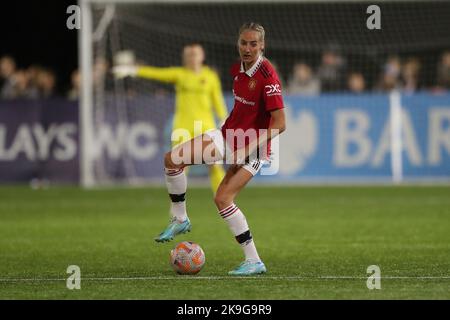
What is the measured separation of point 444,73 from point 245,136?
13148 mm

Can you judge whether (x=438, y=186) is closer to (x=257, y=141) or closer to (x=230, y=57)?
(x=230, y=57)

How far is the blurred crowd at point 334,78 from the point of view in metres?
21.5

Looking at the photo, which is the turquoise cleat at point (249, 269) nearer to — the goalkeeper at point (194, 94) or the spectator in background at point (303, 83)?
the goalkeeper at point (194, 94)

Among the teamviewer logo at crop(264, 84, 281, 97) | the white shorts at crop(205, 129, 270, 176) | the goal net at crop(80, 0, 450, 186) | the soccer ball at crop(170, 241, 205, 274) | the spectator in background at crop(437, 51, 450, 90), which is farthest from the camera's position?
the spectator in background at crop(437, 51, 450, 90)

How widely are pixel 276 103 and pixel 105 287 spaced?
209 cm

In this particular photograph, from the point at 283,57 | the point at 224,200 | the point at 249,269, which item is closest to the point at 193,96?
the point at 283,57

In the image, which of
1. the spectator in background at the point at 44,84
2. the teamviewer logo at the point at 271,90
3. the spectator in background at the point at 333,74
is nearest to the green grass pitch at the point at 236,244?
the teamviewer logo at the point at 271,90

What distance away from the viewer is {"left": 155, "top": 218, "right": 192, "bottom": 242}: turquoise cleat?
9.48 m

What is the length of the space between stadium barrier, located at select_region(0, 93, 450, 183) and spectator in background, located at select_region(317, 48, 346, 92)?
1375 mm

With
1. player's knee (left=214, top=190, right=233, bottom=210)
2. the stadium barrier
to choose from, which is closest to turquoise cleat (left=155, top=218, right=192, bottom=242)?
player's knee (left=214, top=190, right=233, bottom=210)

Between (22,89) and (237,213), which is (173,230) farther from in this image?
(22,89)

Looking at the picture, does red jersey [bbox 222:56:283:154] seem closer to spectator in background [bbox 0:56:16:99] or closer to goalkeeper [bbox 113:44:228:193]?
goalkeeper [bbox 113:44:228:193]

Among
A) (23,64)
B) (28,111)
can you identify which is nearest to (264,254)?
(28,111)
